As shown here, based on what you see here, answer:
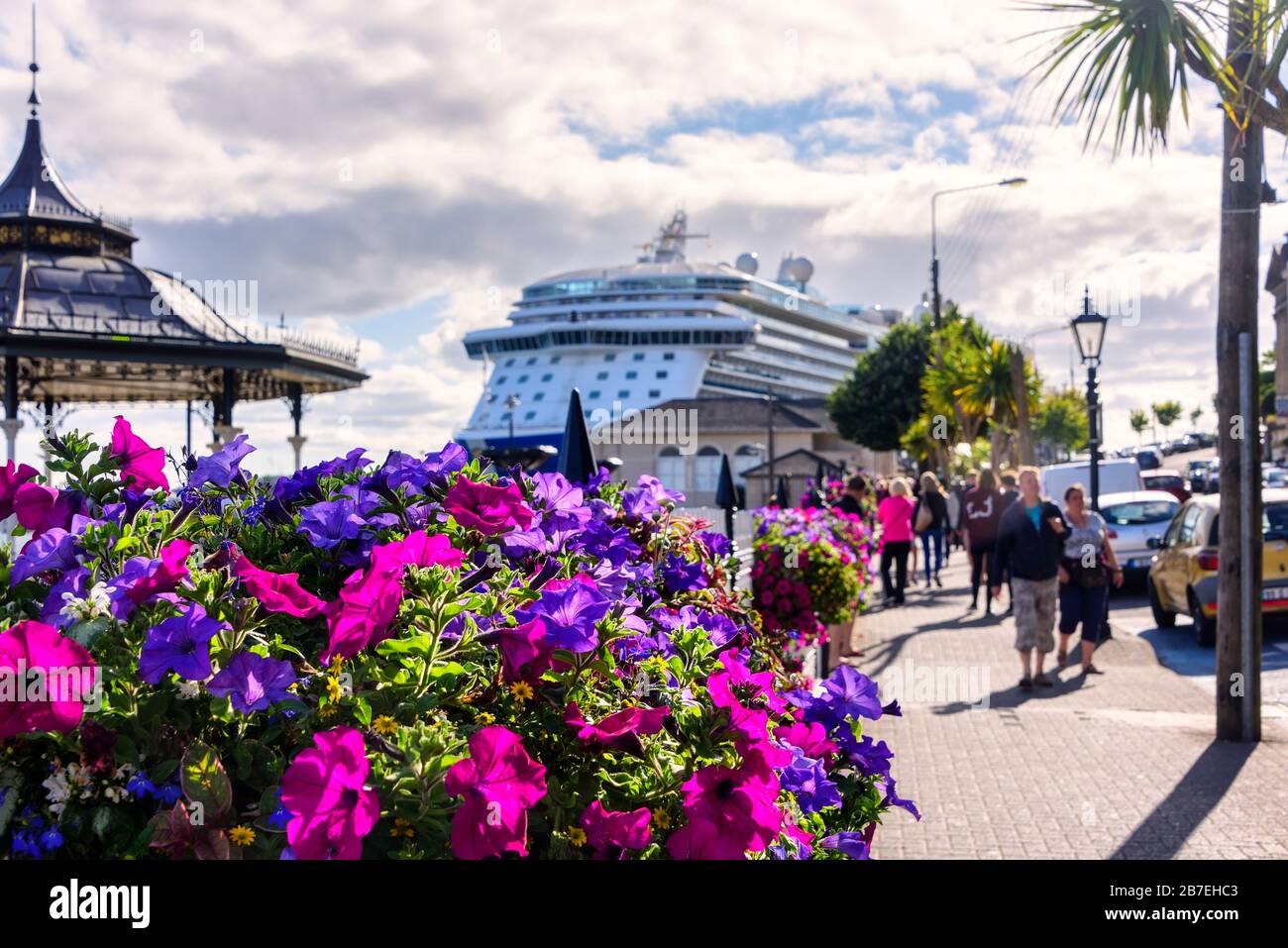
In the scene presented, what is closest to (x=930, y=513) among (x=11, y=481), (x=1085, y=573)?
(x=1085, y=573)

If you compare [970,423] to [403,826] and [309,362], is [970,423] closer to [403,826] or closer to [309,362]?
[309,362]

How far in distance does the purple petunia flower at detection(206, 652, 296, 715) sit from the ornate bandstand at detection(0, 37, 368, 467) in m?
31.9

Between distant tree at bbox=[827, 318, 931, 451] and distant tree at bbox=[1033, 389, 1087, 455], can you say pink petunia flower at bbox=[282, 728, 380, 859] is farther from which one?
Answer: distant tree at bbox=[1033, 389, 1087, 455]

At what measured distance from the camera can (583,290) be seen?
84875 mm

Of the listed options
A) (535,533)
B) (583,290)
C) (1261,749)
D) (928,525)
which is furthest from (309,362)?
(583,290)

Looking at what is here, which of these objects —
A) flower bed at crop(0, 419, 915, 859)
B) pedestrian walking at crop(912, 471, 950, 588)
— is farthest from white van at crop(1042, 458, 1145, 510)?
flower bed at crop(0, 419, 915, 859)

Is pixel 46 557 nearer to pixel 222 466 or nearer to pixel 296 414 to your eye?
pixel 222 466

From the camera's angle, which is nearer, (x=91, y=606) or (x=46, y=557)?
(x=91, y=606)

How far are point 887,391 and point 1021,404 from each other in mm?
24578

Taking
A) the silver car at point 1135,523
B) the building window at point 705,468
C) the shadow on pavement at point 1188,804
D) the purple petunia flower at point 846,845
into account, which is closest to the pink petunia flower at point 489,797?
the purple petunia flower at point 846,845

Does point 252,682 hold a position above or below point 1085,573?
above

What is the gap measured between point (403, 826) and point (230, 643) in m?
0.39

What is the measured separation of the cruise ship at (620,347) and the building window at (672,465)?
7.44 meters

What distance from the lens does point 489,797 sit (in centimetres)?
170
